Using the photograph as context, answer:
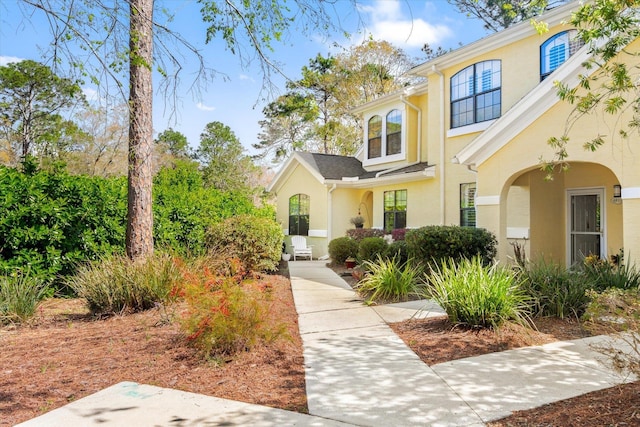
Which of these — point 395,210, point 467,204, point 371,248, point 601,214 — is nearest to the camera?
point 601,214

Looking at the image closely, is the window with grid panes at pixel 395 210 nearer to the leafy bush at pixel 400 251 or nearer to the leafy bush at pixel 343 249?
the leafy bush at pixel 343 249

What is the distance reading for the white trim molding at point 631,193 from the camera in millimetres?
7395

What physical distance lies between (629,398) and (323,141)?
2969 centimetres

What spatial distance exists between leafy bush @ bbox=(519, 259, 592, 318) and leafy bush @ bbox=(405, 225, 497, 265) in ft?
8.11

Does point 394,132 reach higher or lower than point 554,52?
lower

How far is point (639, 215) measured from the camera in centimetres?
743

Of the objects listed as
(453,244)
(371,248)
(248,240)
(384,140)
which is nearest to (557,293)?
A: (453,244)

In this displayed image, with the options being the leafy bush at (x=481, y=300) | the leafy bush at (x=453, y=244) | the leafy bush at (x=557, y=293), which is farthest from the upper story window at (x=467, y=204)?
the leafy bush at (x=481, y=300)

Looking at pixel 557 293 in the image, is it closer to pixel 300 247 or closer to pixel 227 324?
pixel 227 324

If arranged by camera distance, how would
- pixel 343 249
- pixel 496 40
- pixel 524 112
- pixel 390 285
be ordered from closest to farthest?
pixel 390 285
pixel 524 112
pixel 496 40
pixel 343 249

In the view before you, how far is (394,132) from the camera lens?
57.4ft

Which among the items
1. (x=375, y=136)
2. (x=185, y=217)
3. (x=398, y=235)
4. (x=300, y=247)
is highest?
(x=375, y=136)

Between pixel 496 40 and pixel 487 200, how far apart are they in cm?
581

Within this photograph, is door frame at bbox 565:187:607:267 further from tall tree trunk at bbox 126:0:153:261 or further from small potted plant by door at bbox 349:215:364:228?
tall tree trunk at bbox 126:0:153:261
